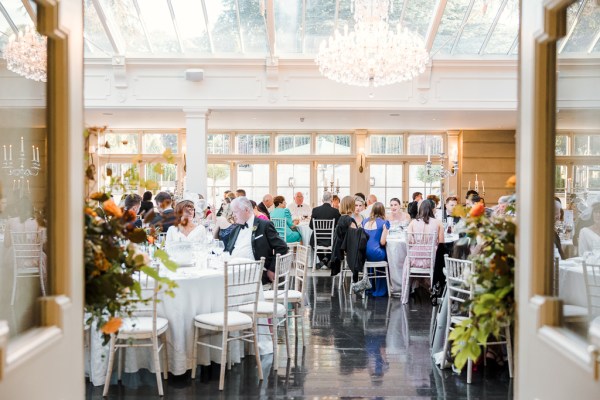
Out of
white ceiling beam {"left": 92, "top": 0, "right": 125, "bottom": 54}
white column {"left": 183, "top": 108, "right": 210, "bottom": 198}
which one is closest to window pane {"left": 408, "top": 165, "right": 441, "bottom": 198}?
white column {"left": 183, "top": 108, "right": 210, "bottom": 198}

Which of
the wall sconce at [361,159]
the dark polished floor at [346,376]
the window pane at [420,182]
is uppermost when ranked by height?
the wall sconce at [361,159]

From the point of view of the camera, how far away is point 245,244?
5730 millimetres

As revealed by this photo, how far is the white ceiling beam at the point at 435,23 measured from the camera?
9430 mm

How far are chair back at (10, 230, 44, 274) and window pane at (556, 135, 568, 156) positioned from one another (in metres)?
2.04

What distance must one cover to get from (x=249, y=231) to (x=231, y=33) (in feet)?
18.3

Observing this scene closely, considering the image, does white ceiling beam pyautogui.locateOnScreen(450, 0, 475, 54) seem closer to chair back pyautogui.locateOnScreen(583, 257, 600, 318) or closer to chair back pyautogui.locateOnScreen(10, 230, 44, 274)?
chair back pyautogui.locateOnScreen(583, 257, 600, 318)

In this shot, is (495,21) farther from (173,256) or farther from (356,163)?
(173,256)

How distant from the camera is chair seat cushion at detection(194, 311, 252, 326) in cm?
449

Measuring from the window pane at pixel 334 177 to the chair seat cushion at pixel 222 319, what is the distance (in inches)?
404

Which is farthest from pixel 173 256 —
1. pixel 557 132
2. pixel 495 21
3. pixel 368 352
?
pixel 495 21

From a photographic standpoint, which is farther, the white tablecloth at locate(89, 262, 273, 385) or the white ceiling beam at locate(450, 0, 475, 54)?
the white ceiling beam at locate(450, 0, 475, 54)

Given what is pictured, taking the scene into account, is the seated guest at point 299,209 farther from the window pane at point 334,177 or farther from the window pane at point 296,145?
the window pane at point 296,145

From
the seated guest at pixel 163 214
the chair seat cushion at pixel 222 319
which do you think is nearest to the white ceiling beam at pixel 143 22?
the seated guest at pixel 163 214

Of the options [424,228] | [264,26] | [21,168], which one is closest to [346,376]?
[21,168]
